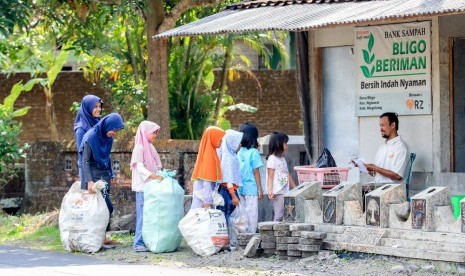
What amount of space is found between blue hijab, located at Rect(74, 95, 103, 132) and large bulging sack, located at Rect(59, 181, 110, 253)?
0.94m

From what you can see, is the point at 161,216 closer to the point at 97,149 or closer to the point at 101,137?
the point at 97,149

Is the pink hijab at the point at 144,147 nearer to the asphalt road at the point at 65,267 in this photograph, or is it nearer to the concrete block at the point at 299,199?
the asphalt road at the point at 65,267

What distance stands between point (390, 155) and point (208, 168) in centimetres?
224

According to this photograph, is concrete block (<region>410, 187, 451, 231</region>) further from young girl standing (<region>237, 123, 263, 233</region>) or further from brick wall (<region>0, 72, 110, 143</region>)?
brick wall (<region>0, 72, 110, 143</region>)

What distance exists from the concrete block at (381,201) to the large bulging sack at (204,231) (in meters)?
1.96

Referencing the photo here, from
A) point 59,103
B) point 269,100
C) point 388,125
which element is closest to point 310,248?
point 388,125

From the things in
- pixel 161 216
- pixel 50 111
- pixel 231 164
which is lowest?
pixel 161 216

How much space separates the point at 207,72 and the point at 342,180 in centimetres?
800

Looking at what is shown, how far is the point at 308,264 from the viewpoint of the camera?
12.5 metres

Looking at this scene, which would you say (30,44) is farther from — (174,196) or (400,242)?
(400,242)

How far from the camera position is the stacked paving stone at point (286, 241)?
41.6 ft

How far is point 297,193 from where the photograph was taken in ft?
44.0

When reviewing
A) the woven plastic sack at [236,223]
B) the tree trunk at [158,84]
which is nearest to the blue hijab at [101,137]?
the woven plastic sack at [236,223]

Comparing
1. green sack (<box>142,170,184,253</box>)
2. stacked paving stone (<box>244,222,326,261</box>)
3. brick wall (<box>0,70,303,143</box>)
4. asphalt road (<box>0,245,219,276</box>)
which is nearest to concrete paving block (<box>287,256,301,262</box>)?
stacked paving stone (<box>244,222,326,261</box>)
